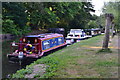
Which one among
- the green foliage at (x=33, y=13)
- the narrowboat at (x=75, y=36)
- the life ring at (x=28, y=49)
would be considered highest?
the green foliage at (x=33, y=13)

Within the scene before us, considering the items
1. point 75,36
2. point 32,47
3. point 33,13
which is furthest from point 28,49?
point 33,13

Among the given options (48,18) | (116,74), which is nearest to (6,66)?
(116,74)

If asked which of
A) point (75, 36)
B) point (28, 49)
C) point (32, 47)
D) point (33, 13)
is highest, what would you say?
point (33, 13)

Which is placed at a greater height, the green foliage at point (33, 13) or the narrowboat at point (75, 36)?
the green foliage at point (33, 13)

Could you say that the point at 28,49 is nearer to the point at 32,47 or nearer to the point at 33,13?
the point at 32,47

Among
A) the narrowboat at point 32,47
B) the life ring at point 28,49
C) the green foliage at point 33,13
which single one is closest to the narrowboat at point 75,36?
the green foliage at point 33,13

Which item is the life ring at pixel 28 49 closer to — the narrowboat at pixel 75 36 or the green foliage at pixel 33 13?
the green foliage at pixel 33 13

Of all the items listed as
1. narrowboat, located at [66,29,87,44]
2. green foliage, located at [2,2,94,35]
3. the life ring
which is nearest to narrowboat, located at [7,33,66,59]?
the life ring

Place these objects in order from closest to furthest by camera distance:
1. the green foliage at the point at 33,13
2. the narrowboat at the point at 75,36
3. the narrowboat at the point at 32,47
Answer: the narrowboat at the point at 32,47, the green foliage at the point at 33,13, the narrowboat at the point at 75,36

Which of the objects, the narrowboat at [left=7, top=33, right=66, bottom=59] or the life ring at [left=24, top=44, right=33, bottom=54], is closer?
the narrowboat at [left=7, top=33, right=66, bottom=59]

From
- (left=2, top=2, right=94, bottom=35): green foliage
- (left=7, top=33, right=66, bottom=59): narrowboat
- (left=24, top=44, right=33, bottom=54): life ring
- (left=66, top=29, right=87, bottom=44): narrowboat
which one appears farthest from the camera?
(left=66, top=29, right=87, bottom=44): narrowboat

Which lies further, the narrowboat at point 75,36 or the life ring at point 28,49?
the narrowboat at point 75,36

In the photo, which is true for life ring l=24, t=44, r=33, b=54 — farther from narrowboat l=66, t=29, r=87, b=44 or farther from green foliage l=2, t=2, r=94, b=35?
narrowboat l=66, t=29, r=87, b=44

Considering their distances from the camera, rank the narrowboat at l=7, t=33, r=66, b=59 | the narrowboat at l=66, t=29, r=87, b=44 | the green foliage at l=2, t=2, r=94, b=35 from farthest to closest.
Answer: the narrowboat at l=66, t=29, r=87, b=44 → the green foliage at l=2, t=2, r=94, b=35 → the narrowboat at l=7, t=33, r=66, b=59
